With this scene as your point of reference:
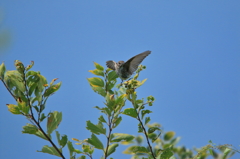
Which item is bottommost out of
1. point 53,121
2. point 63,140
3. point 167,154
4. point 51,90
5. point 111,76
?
point 167,154

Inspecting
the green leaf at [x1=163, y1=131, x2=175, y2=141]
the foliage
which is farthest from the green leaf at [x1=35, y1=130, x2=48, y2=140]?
the green leaf at [x1=163, y1=131, x2=175, y2=141]

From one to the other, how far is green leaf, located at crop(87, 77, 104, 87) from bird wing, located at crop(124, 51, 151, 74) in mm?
325

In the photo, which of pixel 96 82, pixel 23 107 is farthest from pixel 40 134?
pixel 96 82

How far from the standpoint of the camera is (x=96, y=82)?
232cm

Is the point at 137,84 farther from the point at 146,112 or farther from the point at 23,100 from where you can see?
the point at 23,100

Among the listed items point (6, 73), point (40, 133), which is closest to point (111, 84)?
point (40, 133)

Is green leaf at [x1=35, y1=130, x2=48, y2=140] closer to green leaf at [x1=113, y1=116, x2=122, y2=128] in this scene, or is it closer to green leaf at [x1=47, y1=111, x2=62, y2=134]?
green leaf at [x1=47, y1=111, x2=62, y2=134]

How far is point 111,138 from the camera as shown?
221 centimetres

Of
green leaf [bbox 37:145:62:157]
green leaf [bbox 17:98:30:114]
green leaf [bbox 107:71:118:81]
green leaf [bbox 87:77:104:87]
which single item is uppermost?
green leaf [bbox 107:71:118:81]

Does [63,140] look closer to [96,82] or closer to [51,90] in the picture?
[51,90]

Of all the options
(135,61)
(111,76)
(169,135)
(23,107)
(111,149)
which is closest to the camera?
(23,107)

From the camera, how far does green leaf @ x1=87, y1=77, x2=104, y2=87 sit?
7.57 feet

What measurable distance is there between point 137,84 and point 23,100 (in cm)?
89

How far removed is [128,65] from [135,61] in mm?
72
